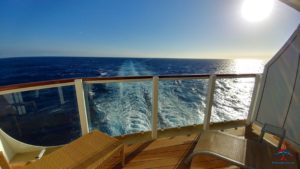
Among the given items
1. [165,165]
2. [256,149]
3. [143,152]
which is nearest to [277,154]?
[256,149]

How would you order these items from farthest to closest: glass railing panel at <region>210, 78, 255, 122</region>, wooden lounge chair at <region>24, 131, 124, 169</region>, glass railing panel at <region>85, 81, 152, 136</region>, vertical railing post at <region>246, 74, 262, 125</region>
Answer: glass railing panel at <region>210, 78, 255, 122</region> < vertical railing post at <region>246, 74, 262, 125</region> < glass railing panel at <region>85, 81, 152, 136</region> < wooden lounge chair at <region>24, 131, 124, 169</region>

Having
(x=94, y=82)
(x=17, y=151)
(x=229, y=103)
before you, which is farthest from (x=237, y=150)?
(x=229, y=103)

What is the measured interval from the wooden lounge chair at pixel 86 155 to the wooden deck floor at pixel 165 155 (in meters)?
0.21

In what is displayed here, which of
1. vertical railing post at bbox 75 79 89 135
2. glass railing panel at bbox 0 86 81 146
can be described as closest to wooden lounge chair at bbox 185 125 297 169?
vertical railing post at bbox 75 79 89 135

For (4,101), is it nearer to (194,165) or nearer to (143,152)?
(143,152)

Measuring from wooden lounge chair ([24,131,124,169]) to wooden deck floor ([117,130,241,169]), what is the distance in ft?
0.70

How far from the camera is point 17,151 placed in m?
1.71

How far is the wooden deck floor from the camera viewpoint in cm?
155

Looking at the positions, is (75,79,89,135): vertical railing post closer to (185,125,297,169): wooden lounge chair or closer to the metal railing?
the metal railing

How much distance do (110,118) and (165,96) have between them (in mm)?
1003

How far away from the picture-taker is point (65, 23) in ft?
49.1

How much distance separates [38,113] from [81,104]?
819 mm

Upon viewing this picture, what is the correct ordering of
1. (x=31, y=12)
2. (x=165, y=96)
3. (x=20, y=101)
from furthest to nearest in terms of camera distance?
1. (x=31, y=12)
2. (x=165, y=96)
3. (x=20, y=101)

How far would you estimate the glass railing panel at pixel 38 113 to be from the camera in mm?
1638
